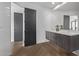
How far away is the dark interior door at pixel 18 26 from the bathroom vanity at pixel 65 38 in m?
0.63

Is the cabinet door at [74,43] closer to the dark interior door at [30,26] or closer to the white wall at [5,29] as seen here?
Result: the dark interior door at [30,26]

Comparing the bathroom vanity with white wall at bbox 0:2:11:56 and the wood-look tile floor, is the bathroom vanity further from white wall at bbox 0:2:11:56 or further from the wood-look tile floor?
white wall at bbox 0:2:11:56

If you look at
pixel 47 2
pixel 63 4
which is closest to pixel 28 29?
pixel 47 2

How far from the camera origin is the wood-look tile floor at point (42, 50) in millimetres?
3031

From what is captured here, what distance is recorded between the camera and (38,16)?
3.10 meters

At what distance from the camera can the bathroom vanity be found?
2922 millimetres

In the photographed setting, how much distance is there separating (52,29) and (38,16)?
42 cm

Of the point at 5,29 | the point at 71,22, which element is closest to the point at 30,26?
the point at 5,29

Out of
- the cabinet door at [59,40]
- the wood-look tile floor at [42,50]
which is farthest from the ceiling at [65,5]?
the wood-look tile floor at [42,50]

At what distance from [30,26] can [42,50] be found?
0.59 metres

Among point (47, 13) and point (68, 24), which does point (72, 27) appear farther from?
point (47, 13)

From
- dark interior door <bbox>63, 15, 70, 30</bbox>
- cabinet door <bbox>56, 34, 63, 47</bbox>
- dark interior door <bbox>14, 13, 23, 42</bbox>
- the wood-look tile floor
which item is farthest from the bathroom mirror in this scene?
dark interior door <bbox>14, 13, 23, 42</bbox>

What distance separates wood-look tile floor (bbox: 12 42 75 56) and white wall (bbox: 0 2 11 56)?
0.58 ft

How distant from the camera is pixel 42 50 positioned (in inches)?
121
